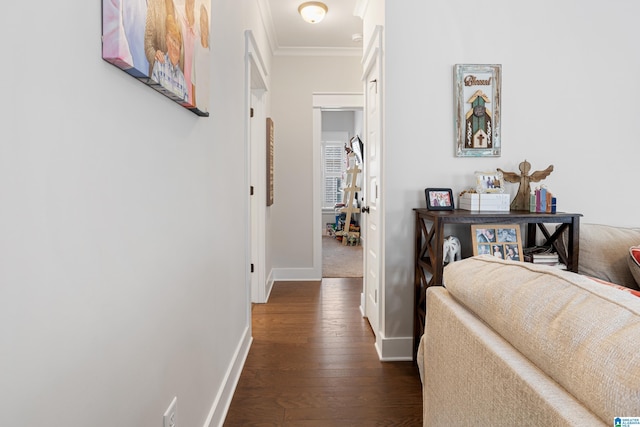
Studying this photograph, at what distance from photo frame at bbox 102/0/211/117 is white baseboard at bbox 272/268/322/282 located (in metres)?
3.23

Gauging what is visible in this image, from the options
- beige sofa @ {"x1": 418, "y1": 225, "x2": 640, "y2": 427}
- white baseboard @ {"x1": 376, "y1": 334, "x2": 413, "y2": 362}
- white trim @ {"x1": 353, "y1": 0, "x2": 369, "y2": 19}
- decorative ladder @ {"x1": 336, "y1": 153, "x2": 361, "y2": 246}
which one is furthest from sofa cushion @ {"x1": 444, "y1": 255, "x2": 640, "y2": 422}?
decorative ladder @ {"x1": 336, "y1": 153, "x2": 361, "y2": 246}

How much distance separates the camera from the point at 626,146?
2.52 m

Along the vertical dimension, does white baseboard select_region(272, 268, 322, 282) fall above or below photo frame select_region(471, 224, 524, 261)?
below

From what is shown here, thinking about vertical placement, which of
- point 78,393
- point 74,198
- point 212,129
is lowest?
point 78,393

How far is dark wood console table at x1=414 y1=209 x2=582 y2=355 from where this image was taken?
205 cm

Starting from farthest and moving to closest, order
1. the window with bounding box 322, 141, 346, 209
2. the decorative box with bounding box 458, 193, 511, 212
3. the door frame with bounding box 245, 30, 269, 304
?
the window with bounding box 322, 141, 346, 209 < the door frame with bounding box 245, 30, 269, 304 < the decorative box with bounding box 458, 193, 511, 212

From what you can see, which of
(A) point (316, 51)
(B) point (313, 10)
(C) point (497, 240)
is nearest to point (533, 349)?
(C) point (497, 240)

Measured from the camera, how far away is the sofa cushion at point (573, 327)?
549 mm

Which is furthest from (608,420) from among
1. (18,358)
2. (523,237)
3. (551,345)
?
(523,237)

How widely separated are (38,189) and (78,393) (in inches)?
15.3

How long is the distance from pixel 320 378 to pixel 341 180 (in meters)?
6.75

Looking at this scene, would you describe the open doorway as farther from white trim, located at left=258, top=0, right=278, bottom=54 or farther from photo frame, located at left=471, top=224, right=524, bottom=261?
photo frame, located at left=471, top=224, right=524, bottom=261

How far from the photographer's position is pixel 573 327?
2.17 feet

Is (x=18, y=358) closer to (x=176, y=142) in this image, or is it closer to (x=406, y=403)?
(x=176, y=142)
